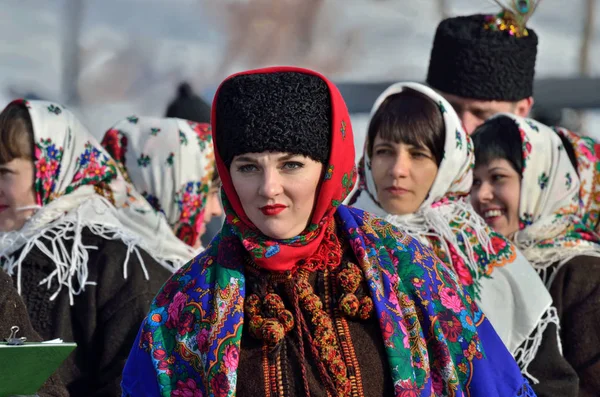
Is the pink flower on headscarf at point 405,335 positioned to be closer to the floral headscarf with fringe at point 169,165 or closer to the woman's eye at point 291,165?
the woman's eye at point 291,165

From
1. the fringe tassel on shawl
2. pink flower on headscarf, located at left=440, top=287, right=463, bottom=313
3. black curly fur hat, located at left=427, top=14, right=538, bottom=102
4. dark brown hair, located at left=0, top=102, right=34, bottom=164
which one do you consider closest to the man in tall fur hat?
black curly fur hat, located at left=427, top=14, right=538, bottom=102

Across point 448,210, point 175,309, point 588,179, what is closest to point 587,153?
point 588,179

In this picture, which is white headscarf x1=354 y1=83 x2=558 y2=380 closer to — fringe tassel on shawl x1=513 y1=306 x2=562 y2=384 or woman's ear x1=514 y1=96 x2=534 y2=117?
fringe tassel on shawl x1=513 y1=306 x2=562 y2=384

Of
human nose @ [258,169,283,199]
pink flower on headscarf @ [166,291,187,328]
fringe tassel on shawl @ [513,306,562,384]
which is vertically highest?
human nose @ [258,169,283,199]

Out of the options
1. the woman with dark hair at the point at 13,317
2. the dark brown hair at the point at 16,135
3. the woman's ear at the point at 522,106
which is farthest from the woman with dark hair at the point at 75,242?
the woman's ear at the point at 522,106

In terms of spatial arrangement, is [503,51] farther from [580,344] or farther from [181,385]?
[181,385]

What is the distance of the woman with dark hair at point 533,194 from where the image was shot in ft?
15.0

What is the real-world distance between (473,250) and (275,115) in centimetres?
145

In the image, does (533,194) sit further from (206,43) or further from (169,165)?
(206,43)

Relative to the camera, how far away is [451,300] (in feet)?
10.0

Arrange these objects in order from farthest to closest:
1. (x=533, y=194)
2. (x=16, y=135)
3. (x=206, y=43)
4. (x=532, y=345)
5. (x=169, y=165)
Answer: (x=206, y=43) < (x=169, y=165) < (x=533, y=194) < (x=16, y=135) < (x=532, y=345)

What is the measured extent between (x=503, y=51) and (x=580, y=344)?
6.81 feet

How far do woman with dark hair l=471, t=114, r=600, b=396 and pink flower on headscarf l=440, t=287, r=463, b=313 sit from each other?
1495 millimetres

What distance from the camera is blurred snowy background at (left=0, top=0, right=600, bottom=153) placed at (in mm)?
9430
